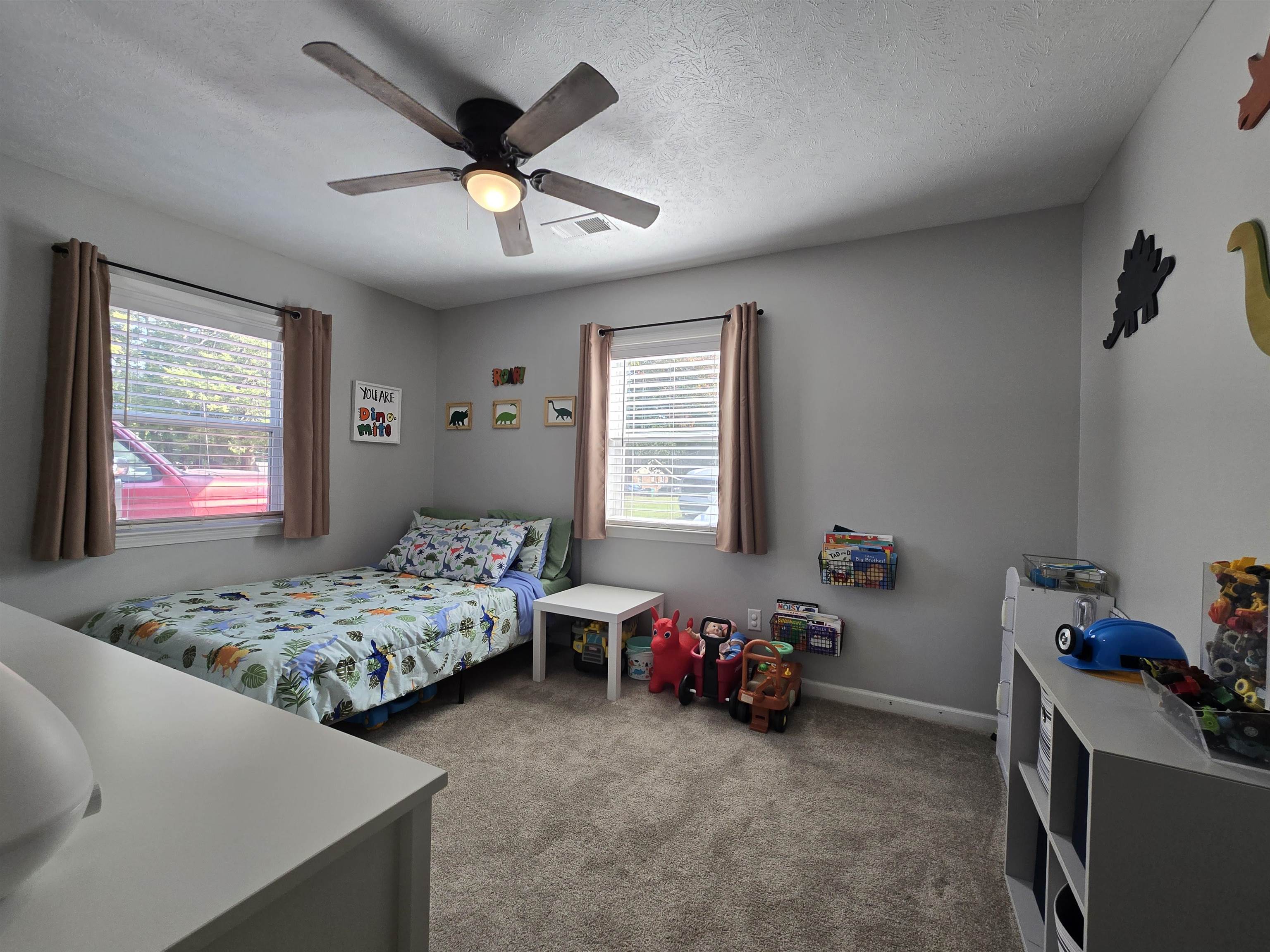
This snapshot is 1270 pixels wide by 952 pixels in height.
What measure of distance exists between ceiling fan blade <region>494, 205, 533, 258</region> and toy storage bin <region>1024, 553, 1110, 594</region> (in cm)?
247

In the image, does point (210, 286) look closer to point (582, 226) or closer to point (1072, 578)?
point (582, 226)

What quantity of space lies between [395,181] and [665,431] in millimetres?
2063

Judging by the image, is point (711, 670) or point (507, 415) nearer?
point (711, 670)

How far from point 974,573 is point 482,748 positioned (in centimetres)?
246

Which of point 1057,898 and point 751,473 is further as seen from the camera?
point 751,473

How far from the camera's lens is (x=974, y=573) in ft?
9.21

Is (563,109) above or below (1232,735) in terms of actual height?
above

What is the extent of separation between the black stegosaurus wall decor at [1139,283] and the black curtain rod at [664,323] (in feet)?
5.27

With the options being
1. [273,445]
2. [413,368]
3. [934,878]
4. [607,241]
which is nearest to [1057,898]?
[934,878]

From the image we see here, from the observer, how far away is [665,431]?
12.0 ft

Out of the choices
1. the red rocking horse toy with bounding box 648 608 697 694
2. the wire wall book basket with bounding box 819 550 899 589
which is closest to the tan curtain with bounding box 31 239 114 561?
the red rocking horse toy with bounding box 648 608 697 694

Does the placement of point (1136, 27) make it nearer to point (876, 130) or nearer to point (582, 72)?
point (876, 130)

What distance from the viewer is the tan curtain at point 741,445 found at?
321cm

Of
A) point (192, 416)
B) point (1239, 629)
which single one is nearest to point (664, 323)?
point (192, 416)
